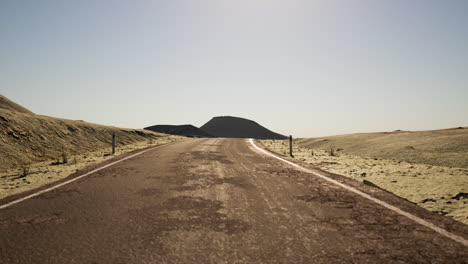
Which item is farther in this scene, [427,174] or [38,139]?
[38,139]

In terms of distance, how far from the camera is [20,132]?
13.5 meters

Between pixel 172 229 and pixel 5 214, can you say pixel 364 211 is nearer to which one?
pixel 172 229

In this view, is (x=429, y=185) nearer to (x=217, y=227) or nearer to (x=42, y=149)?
(x=217, y=227)

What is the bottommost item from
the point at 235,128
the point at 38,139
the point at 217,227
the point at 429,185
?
the point at 217,227

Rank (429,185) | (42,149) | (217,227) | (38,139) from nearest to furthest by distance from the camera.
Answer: (217,227), (429,185), (42,149), (38,139)

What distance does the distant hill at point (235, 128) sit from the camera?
13212 cm

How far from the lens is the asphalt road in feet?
8.86

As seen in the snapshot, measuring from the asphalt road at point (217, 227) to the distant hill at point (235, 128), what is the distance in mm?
123012

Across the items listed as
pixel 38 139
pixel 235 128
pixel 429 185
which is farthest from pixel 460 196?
pixel 235 128

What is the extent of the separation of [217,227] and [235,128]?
136 m

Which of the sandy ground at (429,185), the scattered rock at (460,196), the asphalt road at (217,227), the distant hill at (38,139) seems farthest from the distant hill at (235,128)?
the scattered rock at (460,196)

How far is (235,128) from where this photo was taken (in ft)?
458

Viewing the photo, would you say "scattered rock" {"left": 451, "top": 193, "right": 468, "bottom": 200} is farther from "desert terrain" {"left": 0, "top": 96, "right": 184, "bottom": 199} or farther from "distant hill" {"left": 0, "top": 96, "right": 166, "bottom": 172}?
"distant hill" {"left": 0, "top": 96, "right": 166, "bottom": 172}

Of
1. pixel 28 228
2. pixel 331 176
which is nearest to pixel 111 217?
pixel 28 228
